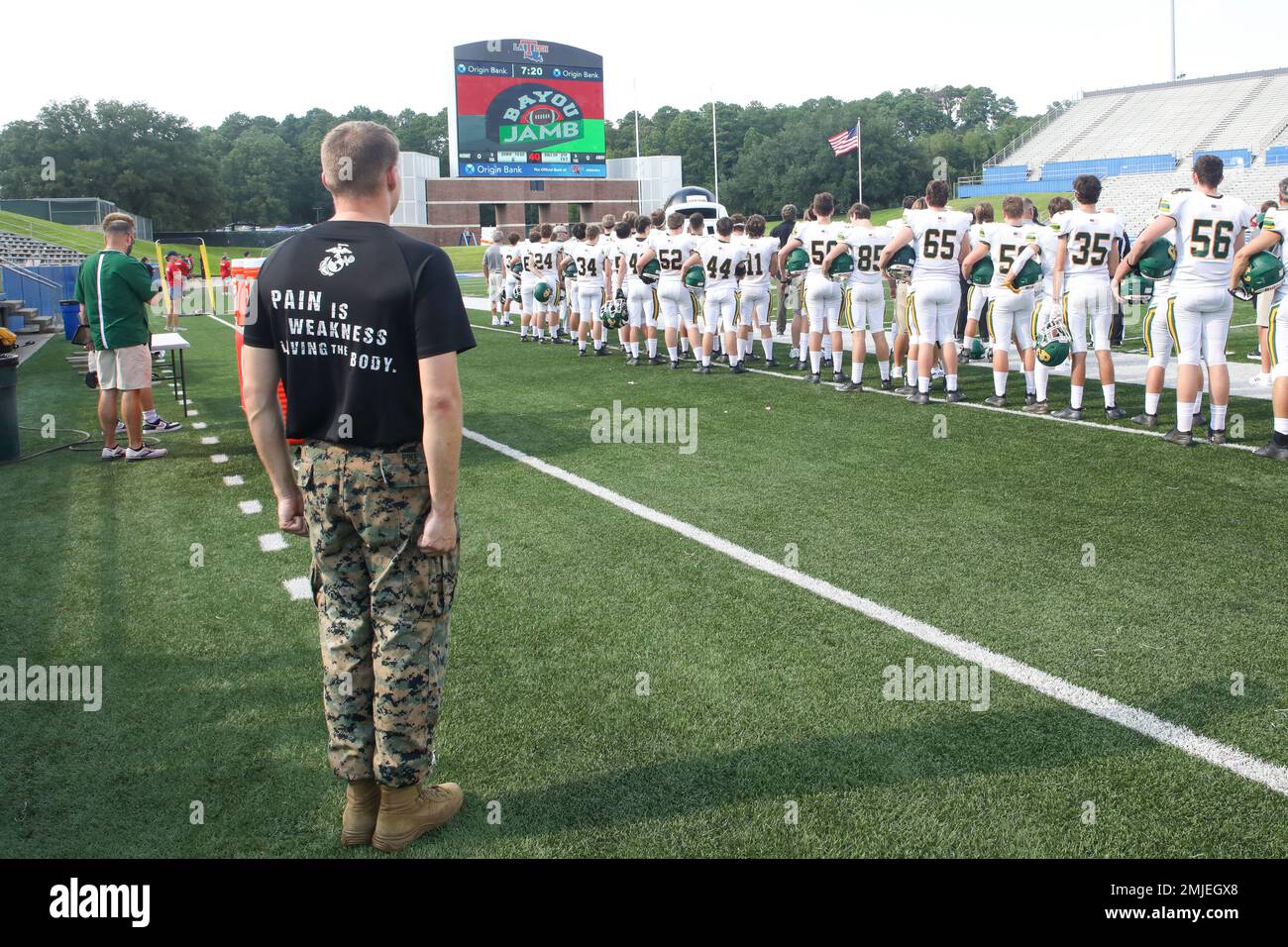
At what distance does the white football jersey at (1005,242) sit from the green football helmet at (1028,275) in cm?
13

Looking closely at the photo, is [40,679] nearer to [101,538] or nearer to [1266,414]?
[101,538]

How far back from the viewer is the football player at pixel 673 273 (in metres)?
14.2

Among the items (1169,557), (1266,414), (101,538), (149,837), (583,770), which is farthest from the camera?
(1266,414)

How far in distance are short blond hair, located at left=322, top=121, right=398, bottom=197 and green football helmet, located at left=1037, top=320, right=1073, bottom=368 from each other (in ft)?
27.2

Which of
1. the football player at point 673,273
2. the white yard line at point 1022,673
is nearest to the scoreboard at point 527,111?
the football player at point 673,273

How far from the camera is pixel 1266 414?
32.9 feet

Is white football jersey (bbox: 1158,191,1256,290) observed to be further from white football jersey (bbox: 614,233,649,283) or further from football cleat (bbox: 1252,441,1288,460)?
white football jersey (bbox: 614,233,649,283)

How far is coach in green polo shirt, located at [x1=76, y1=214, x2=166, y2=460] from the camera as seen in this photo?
9.20 meters

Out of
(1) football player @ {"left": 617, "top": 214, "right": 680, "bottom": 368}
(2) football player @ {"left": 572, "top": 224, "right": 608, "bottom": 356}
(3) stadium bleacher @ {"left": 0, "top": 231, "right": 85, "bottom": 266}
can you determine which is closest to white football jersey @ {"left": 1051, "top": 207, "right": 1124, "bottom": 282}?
(1) football player @ {"left": 617, "top": 214, "right": 680, "bottom": 368}

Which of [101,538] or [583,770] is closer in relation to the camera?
[583,770]

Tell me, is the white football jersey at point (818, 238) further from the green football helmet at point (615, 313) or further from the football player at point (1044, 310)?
the green football helmet at point (615, 313)

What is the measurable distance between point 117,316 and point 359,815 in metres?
7.28
